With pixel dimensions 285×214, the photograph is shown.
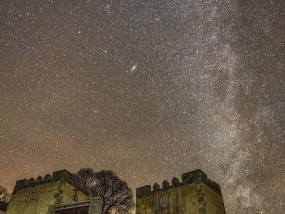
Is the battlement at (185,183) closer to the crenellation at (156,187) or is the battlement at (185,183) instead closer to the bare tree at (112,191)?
the crenellation at (156,187)

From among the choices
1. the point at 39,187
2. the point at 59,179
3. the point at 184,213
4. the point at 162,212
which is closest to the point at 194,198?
the point at 184,213

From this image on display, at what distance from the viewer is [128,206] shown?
46000mm

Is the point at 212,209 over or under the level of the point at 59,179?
under

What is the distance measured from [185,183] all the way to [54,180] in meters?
12.7

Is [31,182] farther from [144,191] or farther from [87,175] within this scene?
[87,175]

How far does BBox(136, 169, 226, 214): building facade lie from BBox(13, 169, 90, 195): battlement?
6389 millimetres

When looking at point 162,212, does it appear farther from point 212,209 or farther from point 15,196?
point 15,196

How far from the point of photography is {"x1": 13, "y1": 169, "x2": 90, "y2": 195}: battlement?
30.6 metres

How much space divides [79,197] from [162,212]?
29.2 ft

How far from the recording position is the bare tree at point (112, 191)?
4529 centimetres

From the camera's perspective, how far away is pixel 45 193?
98.7ft

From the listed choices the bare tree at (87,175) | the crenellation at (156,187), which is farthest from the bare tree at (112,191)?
the crenellation at (156,187)

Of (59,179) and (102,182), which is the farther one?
(102,182)

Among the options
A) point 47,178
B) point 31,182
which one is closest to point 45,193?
point 47,178
